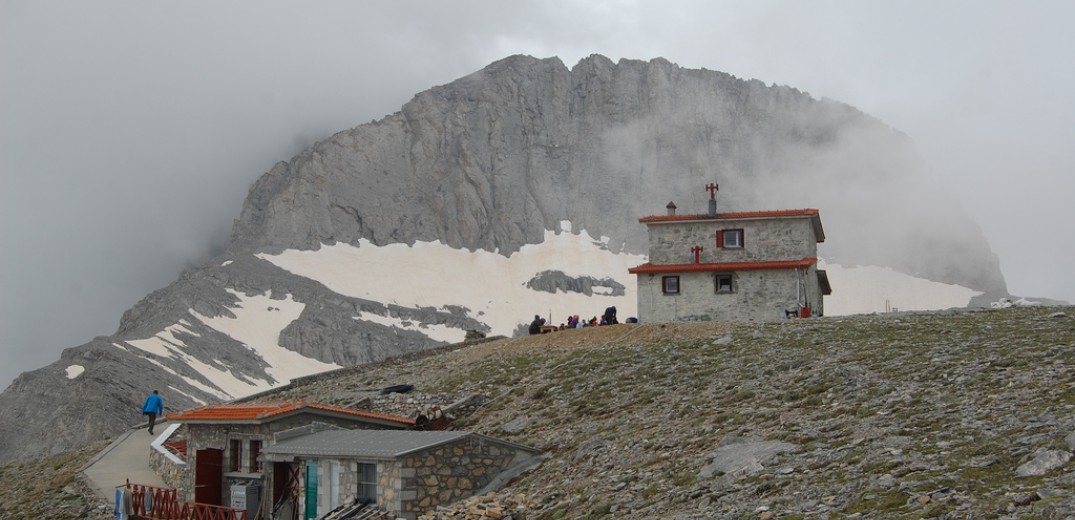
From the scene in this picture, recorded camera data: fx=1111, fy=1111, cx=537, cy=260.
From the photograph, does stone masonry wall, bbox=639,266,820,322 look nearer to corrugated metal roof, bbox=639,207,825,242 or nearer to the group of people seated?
the group of people seated

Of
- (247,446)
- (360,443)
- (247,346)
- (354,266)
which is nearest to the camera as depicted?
(360,443)

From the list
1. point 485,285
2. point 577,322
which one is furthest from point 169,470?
point 485,285

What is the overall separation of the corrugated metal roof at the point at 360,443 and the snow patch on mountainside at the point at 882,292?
137 m

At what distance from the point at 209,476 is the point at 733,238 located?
27.0m

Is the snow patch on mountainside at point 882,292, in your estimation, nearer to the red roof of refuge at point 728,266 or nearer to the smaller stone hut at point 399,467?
the red roof of refuge at point 728,266

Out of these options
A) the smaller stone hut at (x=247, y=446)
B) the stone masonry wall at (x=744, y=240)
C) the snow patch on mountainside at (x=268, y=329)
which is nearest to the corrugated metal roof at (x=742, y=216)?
the stone masonry wall at (x=744, y=240)

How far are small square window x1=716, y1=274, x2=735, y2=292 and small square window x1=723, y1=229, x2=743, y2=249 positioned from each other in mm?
1785

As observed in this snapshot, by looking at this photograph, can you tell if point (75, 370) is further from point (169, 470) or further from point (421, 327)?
point (169, 470)

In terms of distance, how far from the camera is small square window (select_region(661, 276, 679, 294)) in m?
50.5

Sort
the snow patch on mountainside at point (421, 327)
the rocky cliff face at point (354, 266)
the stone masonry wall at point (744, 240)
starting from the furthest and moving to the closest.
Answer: the snow patch on mountainside at point (421, 327) → the rocky cliff face at point (354, 266) → the stone masonry wall at point (744, 240)

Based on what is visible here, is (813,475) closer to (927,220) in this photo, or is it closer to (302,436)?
(302,436)

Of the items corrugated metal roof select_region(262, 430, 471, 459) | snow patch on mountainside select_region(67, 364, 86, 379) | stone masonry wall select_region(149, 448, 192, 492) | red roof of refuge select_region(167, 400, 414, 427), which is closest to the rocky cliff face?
snow patch on mountainside select_region(67, 364, 86, 379)

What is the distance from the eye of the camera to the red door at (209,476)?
3309 centimetres

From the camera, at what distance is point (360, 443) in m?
29.0
